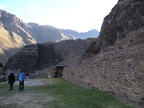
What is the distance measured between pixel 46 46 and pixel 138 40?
220 ft

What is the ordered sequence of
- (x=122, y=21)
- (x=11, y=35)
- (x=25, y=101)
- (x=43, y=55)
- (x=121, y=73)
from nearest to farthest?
(x=121, y=73) < (x=25, y=101) < (x=122, y=21) < (x=43, y=55) < (x=11, y=35)

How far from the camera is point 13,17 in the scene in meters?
190

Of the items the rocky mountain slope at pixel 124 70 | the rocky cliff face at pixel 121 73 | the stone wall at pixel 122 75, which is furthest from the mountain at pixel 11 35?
the stone wall at pixel 122 75

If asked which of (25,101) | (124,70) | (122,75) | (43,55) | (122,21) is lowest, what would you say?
(25,101)

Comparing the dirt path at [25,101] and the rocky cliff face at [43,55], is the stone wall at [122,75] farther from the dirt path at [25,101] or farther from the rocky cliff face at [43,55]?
the rocky cliff face at [43,55]

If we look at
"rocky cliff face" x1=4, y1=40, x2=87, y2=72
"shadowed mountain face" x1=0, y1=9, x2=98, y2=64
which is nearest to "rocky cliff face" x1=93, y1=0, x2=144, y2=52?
"rocky cliff face" x1=4, y1=40, x2=87, y2=72

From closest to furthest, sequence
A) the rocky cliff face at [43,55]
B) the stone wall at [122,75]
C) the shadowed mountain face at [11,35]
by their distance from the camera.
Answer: the stone wall at [122,75]
the rocky cliff face at [43,55]
the shadowed mountain face at [11,35]

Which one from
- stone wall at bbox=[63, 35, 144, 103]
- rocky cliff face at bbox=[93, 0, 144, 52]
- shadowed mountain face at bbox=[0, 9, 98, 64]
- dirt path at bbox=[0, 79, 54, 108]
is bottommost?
dirt path at bbox=[0, 79, 54, 108]

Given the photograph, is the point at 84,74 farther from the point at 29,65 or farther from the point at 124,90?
the point at 29,65

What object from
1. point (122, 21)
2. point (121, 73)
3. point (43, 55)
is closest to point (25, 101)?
point (121, 73)

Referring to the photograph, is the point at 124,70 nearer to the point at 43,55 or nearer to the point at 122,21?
the point at 122,21

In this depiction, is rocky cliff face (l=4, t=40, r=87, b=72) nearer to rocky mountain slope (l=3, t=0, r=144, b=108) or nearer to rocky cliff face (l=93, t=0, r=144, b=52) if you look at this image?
rocky cliff face (l=93, t=0, r=144, b=52)

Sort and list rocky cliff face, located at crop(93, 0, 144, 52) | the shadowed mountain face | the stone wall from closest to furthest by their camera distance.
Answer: the stone wall < rocky cliff face, located at crop(93, 0, 144, 52) < the shadowed mountain face

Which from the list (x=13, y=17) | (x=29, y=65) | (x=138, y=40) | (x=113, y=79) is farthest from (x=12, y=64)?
(x=13, y=17)
